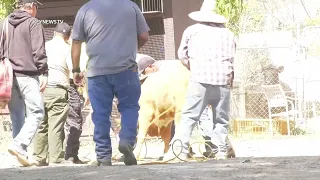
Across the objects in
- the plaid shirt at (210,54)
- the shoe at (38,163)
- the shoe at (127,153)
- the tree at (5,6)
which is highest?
the tree at (5,6)

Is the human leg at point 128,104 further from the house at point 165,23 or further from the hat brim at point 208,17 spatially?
the house at point 165,23

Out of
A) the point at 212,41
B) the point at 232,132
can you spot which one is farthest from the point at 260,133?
the point at 212,41

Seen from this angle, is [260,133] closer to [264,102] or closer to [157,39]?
[264,102]

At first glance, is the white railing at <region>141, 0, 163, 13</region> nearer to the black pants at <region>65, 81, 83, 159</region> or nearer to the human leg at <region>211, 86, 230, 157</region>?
the black pants at <region>65, 81, 83, 159</region>

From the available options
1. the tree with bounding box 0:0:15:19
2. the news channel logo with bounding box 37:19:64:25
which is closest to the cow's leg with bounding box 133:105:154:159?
the tree with bounding box 0:0:15:19

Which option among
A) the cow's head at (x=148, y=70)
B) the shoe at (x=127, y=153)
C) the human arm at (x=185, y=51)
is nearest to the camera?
the shoe at (x=127, y=153)

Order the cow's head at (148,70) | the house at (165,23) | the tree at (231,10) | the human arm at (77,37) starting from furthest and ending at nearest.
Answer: the house at (165,23) < the tree at (231,10) < the cow's head at (148,70) < the human arm at (77,37)

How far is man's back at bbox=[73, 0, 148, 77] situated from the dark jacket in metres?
0.84

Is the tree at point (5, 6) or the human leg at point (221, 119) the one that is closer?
the human leg at point (221, 119)

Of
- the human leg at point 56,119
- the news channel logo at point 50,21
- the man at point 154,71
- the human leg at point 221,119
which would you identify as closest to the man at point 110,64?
the human leg at point 221,119

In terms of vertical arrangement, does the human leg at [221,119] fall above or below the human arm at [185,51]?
below

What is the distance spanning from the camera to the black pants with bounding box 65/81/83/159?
26.8 ft

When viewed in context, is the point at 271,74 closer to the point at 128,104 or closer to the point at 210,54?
the point at 210,54

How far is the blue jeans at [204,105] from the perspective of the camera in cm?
691
